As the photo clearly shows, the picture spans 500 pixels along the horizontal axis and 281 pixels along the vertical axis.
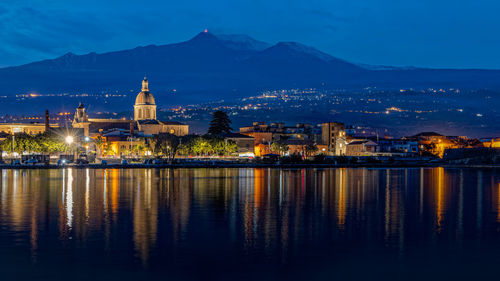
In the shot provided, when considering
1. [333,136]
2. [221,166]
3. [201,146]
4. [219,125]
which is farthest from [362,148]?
[221,166]

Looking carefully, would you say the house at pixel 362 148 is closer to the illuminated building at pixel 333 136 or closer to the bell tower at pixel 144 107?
the illuminated building at pixel 333 136

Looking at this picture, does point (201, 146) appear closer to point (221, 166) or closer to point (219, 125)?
point (221, 166)

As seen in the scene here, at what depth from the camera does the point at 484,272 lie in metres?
14.2

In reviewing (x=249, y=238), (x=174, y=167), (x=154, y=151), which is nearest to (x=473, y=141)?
(x=154, y=151)

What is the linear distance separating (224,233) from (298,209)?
770 centimetres

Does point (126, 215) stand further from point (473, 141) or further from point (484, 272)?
point (473, 141)

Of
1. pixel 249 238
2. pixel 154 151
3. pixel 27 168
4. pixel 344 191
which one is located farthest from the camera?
pixel 154 151

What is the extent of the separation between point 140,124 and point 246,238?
105 m

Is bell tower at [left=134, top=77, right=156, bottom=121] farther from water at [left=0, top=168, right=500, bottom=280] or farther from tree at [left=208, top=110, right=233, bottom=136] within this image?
water at [left=0, top=168, right=500, bottom=280]

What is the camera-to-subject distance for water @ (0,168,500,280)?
14164 millimetres

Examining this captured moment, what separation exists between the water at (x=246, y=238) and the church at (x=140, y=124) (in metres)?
87.3

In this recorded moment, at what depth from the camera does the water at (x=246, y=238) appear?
14.2 meters

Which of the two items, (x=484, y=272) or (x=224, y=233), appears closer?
(x=484, y=272)

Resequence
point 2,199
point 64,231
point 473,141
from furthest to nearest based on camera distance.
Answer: point 473,141, point 2,199, point 64,231
